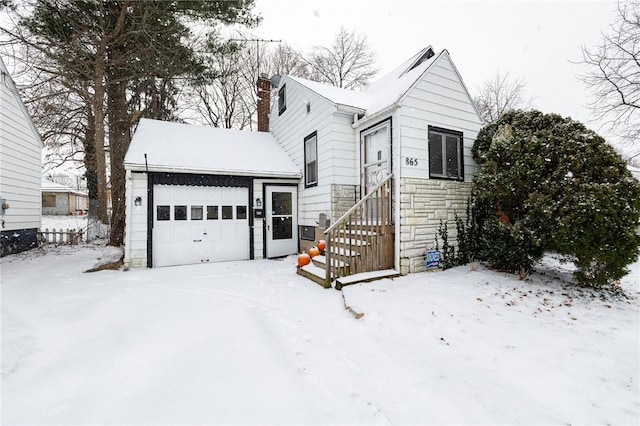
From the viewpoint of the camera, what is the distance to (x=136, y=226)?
691 centimetres

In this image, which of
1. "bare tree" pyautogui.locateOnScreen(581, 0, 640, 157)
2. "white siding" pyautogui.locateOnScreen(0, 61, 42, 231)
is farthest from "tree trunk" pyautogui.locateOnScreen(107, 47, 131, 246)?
"bare tree" pyautogui.locateOnScreen(581, 0, 640, 157)

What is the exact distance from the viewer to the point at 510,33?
1276cm

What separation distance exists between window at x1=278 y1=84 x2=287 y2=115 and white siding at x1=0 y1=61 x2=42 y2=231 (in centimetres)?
772

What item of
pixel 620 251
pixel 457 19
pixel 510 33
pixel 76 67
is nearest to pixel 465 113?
pixel 620 251

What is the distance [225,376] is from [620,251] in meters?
5.80

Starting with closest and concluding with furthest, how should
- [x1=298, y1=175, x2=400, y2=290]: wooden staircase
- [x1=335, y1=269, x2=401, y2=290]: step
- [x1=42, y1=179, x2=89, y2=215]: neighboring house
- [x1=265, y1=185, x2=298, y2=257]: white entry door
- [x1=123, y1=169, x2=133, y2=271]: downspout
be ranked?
[x1=335, y1=269, x2=401, y2=290]: step → [x1=298, y1=175, x2=400, y2=290]: wooden staircase → [x1=123, y1=169, x2=133, y2=271]: downspout → [x1=265, y1=185, x2=298, y2=257]: white entry door → [x1=42, y1=179, x2=89, y2=215]: neighboring house

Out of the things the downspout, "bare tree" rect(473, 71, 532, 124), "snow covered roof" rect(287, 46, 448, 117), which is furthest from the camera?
"bare tree" rect(473, 71, 532, 124)

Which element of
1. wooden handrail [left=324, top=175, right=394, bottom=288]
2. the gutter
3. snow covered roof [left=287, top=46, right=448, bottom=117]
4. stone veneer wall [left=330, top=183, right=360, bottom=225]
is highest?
snow covered roof [left=287, top=46, right=448, bottom=117]

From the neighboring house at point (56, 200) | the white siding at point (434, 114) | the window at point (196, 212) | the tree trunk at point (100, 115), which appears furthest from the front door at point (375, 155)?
the neighboring house at point (56, 200)

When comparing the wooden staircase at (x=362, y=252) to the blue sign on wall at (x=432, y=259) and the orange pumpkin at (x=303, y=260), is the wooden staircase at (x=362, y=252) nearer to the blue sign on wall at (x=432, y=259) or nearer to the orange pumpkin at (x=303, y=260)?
the orange pumpkin at (x=303, y=260)

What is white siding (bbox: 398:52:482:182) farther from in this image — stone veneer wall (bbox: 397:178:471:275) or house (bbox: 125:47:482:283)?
stone veneer wall (bbox: 397:178:471:275)

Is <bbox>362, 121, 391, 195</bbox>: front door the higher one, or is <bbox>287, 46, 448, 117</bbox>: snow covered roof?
<bbox>287, 46, 448, 117</bbox>: snow covered roof

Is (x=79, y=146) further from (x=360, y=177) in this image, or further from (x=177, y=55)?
(x=360, y=177)

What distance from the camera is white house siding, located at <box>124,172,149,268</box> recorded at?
22.5ft
